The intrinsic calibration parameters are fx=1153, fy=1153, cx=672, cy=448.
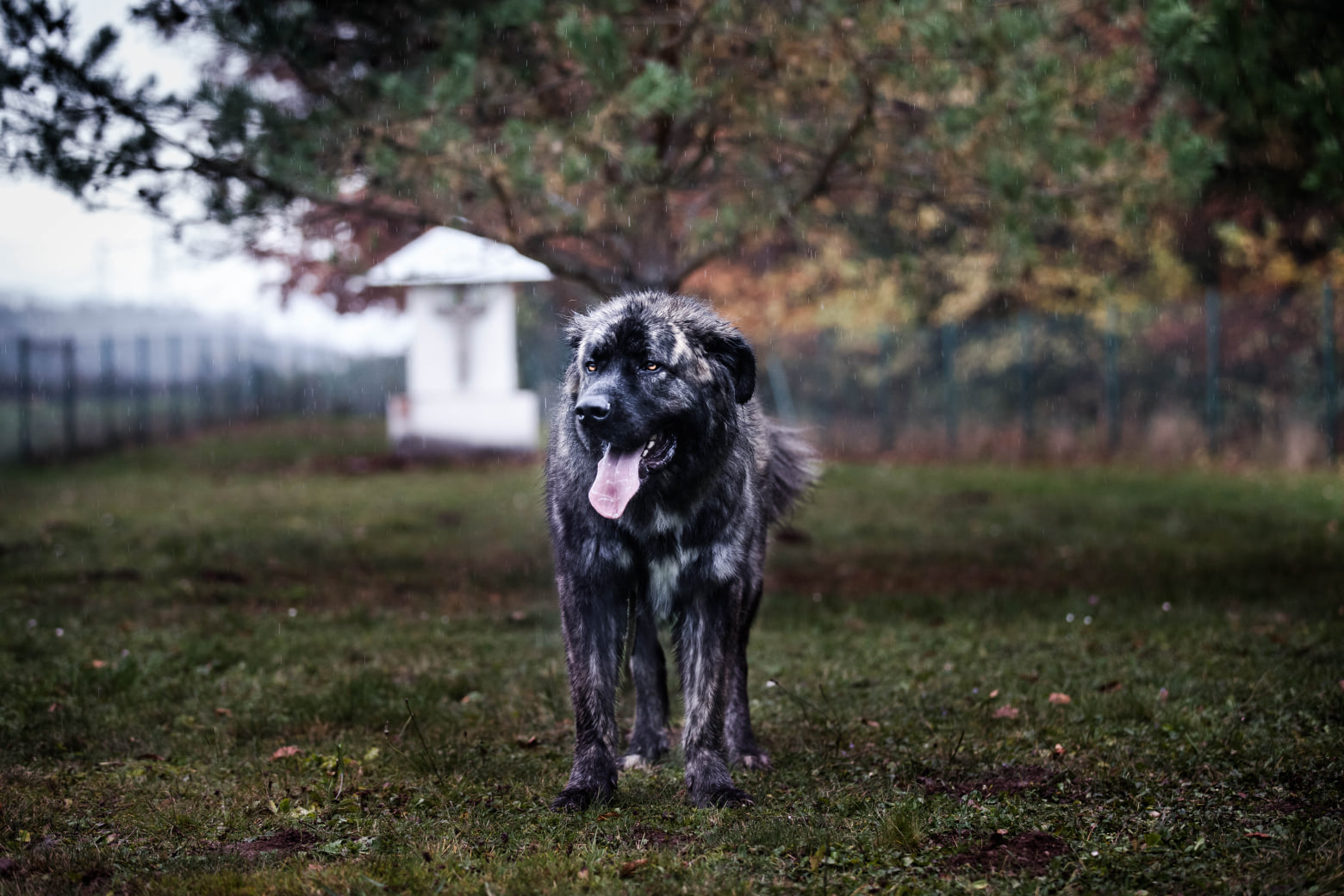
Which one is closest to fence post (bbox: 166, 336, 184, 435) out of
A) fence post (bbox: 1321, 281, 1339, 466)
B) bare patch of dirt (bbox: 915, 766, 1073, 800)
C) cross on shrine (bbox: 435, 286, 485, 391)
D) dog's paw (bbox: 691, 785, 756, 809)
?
cross on shrine (bbox: 435, 286, 485, 391)

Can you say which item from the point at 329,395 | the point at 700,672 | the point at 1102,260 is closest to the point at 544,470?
the point at 700,672

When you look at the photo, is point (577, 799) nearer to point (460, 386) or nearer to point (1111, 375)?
point (1111, 375)

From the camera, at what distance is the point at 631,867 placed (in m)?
3.71

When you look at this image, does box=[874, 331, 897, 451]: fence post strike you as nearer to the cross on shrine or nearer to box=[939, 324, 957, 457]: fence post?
box=[939, 324, 957, 457]: fence post

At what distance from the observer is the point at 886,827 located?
13.0 feet

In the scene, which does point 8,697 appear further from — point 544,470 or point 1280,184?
point 1280,184

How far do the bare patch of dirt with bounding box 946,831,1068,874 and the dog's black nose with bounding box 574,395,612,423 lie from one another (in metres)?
1.90

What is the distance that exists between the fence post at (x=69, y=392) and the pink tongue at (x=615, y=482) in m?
20.2

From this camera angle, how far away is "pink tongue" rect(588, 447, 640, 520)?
4.22 meters

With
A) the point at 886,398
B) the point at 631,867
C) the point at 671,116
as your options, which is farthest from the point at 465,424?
the point at 631,867

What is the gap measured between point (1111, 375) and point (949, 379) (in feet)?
9.82

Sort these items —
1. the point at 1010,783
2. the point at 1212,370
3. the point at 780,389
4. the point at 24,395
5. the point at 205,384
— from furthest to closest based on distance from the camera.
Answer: the point at 205,384 → the point at 780,389 → the point at 24,395 → the point at 1212,370 → the point at 1010,783

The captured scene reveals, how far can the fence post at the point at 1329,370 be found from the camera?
17000 mm

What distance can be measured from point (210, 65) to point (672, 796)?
26.5ft
